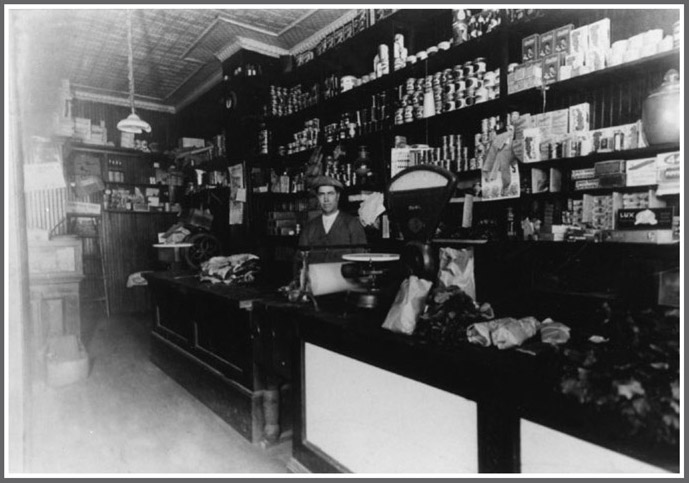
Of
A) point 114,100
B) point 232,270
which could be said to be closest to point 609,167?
point 232,270

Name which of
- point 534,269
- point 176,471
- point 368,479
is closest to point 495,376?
point 368,479

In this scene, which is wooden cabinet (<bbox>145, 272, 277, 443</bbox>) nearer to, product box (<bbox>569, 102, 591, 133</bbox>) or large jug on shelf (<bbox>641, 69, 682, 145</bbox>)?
product box (<bbox>569, 102, 591, 133</bbox>)

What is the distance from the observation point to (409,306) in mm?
1657

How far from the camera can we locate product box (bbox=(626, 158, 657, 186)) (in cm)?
257

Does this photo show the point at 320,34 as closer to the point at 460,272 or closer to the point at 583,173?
the point at 583,173

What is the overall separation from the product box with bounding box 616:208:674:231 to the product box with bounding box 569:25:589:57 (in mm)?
986

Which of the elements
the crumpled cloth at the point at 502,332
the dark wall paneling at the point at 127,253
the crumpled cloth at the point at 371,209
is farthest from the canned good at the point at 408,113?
the dark wall paneling at the point at 127,253

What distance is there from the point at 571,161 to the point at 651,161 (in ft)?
1.40

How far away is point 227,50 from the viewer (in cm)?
530

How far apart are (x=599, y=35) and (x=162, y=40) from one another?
4.22m

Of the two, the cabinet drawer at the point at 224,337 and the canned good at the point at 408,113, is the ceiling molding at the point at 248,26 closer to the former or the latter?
the canned good at the point at 408,113

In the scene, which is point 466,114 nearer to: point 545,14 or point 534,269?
point 545,14

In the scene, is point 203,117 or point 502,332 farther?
point 203,117

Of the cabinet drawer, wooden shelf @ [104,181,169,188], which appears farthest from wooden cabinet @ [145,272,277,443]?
wooden shelf @ [104,181,169,188]
